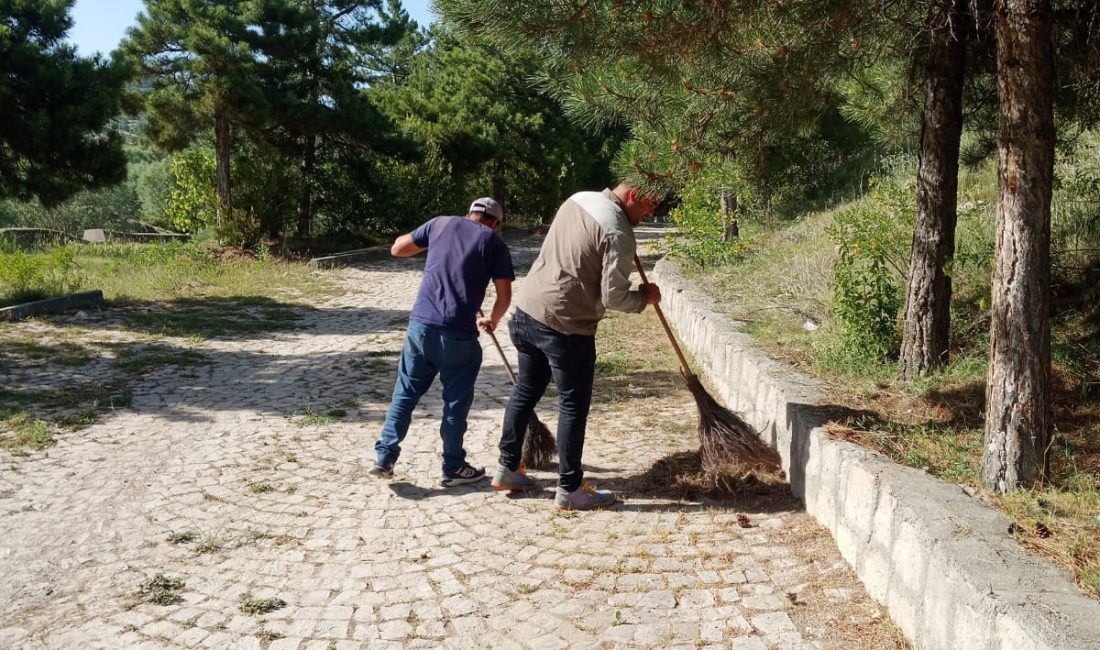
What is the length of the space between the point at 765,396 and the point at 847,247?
1531 millimetres

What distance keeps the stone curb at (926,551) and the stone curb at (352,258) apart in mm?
12103

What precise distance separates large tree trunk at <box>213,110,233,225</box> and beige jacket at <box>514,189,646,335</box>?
42.5ft

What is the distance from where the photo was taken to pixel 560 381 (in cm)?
459

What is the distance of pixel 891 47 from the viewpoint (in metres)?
5.55

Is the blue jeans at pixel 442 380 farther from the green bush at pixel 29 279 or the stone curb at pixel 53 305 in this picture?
the green bush at pixel 29 279

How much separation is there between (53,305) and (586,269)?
8.07m

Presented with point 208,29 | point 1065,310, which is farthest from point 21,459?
point 208,29

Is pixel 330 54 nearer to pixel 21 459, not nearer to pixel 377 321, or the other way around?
pixel 377 321

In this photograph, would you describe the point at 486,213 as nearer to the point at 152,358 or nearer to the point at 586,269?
the point at 586,269

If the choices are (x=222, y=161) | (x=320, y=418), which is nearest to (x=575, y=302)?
(x=320, y=418)

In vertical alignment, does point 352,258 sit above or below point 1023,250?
below

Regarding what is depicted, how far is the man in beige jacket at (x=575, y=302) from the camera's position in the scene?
4.40m

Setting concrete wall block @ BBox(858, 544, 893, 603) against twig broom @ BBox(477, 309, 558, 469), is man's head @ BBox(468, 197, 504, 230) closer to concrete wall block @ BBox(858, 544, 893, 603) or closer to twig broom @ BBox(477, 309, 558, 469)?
twig broom @ BBox(477, 309, 558, 469)

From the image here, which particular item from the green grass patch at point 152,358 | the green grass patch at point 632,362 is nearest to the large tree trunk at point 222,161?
the green grass patch at point 152,358
